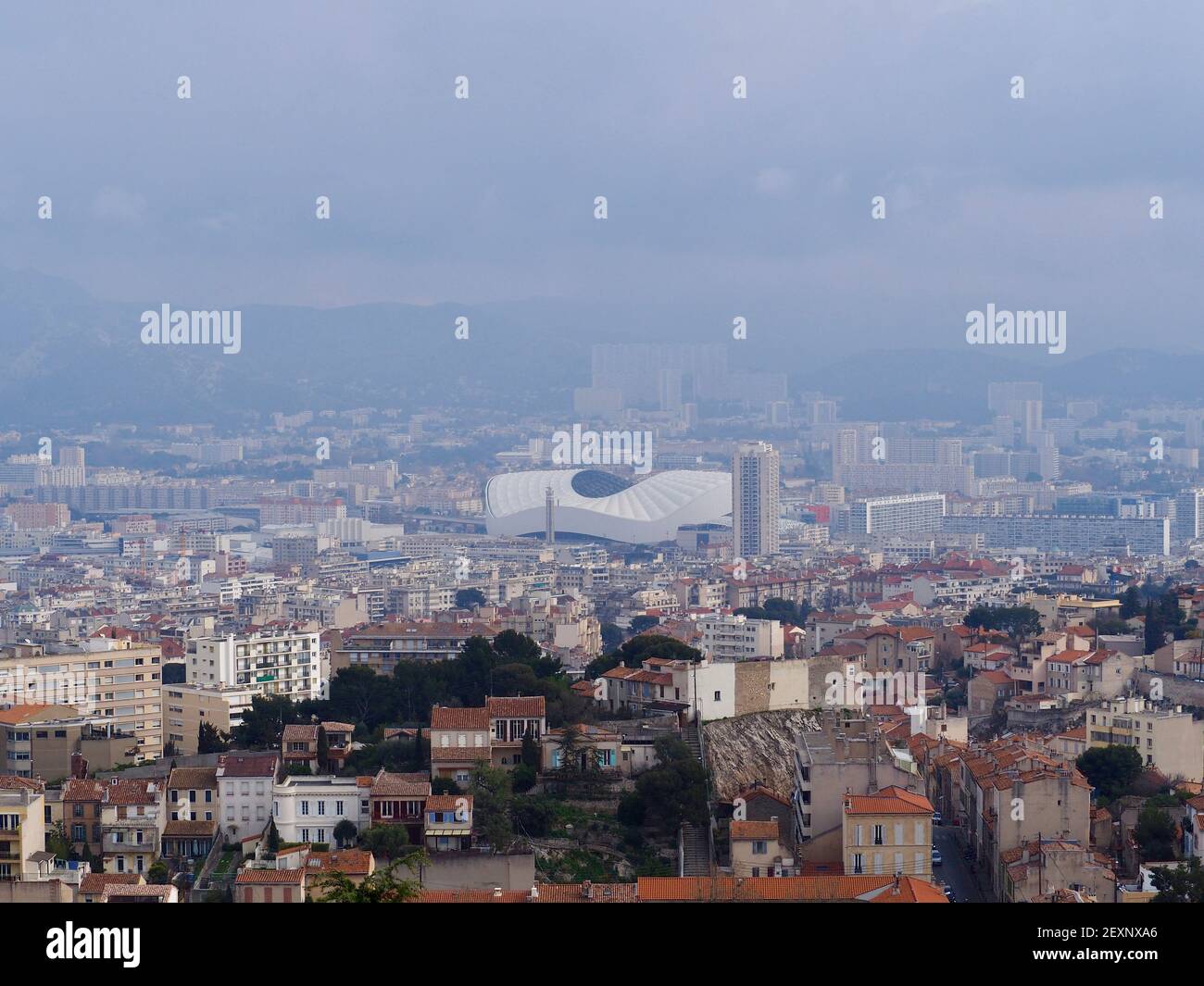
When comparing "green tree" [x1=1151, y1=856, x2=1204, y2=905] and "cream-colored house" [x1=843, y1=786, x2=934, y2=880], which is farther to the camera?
"cream-colored house" [x1=843, y1=786, x2=934, y2=880]

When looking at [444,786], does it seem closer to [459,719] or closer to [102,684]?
[459,719]

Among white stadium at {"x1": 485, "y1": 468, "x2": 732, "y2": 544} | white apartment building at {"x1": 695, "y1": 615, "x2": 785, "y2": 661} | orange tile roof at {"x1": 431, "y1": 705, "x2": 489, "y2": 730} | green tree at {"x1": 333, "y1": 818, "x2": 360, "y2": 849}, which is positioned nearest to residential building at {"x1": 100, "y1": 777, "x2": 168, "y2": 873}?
green tree at {"x1": 333, "y1": 818, "x2": 360, "y2": 849}

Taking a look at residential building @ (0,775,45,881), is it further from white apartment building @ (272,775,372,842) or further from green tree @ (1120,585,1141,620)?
green tree @ (1120,585,1141,620)

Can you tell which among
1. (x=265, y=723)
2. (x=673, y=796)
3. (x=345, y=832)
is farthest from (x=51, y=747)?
(x=673, y=796)

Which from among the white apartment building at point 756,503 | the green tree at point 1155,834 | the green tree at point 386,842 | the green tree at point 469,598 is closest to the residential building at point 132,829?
the green tree at point 386,842
